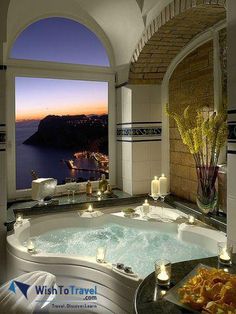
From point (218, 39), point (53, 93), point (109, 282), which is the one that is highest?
point (218, 39)

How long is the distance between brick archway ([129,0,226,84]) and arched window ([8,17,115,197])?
1.92 feet

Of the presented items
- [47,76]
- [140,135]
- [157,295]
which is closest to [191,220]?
[140,135]

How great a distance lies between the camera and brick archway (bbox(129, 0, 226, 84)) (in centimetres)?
235

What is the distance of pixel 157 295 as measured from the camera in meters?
1.07

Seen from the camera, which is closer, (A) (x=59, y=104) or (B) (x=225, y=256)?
(B) (x=225, y=256)

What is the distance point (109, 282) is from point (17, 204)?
159 cm

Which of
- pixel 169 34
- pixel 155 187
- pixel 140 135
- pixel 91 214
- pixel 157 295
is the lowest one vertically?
pixel 91 214

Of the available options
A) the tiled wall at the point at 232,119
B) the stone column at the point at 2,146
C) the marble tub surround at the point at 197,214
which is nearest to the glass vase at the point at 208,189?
the marble tub surround at the point at 197,214

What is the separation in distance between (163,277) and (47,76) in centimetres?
280

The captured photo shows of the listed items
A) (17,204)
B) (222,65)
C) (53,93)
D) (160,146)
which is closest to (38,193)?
(17,204)

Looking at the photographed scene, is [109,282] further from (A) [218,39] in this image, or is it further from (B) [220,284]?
(A) [218,39]

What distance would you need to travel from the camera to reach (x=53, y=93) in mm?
3459

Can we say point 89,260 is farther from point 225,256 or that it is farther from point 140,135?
point 140,135

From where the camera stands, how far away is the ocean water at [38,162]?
131 inches
